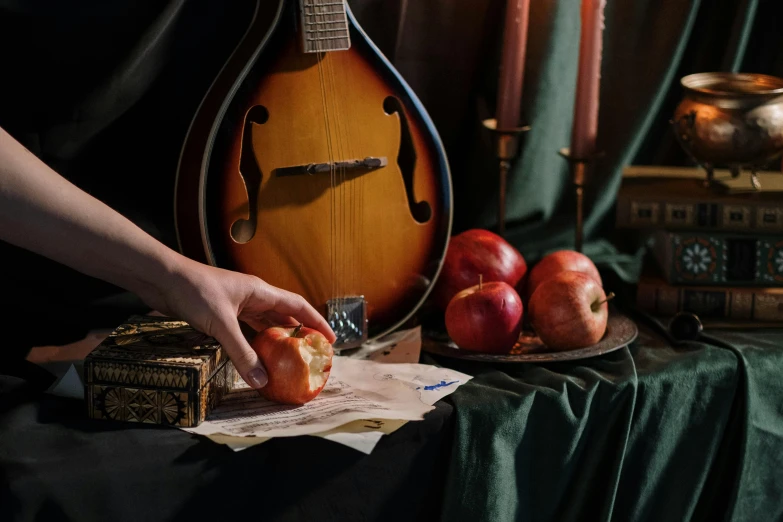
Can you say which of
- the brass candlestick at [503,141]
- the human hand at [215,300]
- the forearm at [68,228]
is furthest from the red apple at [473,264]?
the forearm at [68,228]

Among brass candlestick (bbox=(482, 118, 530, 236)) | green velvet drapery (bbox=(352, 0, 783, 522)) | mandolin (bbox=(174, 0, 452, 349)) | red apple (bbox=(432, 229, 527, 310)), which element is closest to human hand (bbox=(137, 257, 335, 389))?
mandolin (bbox=(174, 0, 452, 349))

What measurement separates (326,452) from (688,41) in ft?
3.48

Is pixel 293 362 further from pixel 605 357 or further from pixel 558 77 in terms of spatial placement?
pixel 558 77

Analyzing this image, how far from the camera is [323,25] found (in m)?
1.14

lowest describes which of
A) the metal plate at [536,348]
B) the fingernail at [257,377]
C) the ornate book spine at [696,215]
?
the metal plate at [536,348]

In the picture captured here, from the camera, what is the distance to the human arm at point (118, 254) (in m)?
0.94

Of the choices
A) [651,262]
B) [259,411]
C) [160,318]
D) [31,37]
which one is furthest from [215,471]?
[651,262]

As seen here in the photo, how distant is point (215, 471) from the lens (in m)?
0.94

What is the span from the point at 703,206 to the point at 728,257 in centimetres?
8

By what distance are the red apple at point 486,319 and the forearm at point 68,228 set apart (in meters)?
0.38

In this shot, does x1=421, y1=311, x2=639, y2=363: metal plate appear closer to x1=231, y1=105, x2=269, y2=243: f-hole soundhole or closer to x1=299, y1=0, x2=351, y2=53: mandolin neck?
x1=231, y1=105, x2=269, y2=243: f-hole soundhole

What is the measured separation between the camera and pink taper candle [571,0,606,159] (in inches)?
51.8

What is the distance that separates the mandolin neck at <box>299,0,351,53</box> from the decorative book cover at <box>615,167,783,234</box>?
1.61 ft

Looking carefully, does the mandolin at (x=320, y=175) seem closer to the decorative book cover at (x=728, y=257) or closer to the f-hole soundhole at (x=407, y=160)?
the f-hole soundhole at (x=407, y=160)
